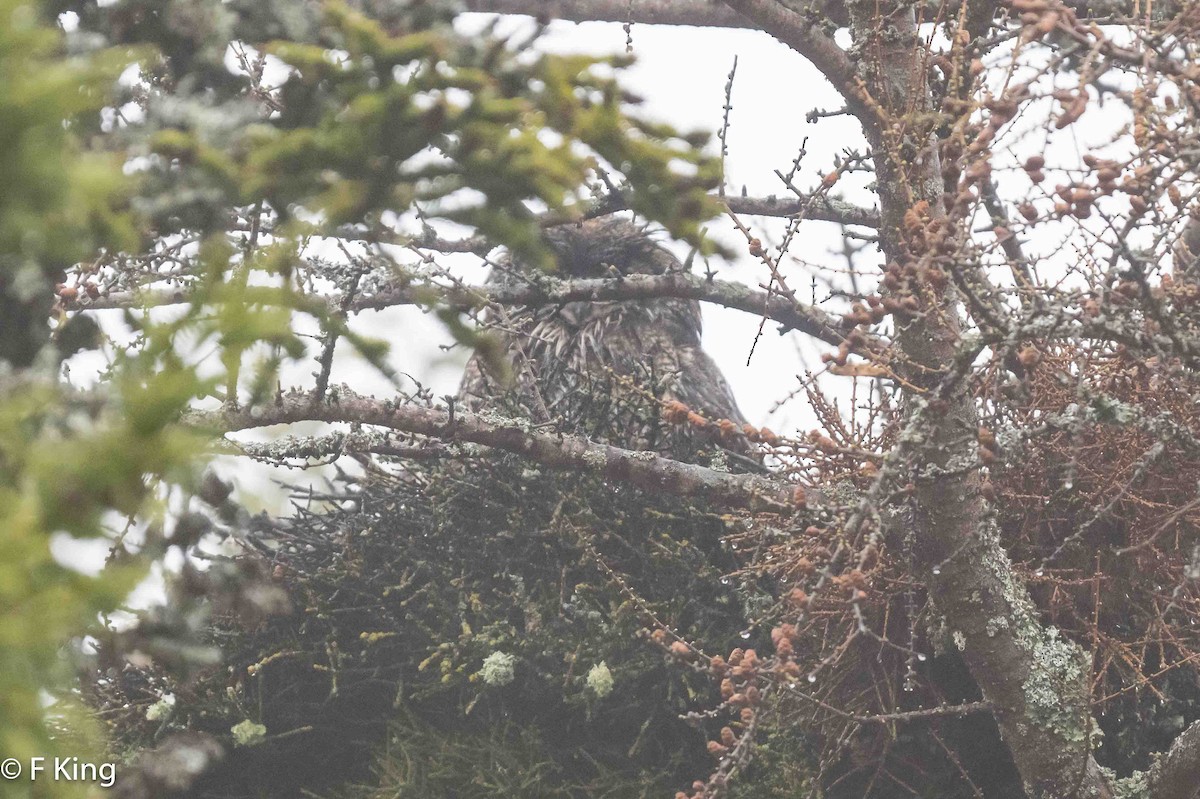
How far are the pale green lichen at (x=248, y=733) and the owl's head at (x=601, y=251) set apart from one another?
138 cm

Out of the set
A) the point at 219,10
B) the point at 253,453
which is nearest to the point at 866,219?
the point at 253,453

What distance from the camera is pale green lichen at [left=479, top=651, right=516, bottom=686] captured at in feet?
6.61

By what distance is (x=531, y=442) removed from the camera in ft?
6.75

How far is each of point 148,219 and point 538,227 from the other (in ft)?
1.08

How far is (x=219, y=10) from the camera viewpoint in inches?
38.1

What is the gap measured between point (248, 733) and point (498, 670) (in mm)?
479

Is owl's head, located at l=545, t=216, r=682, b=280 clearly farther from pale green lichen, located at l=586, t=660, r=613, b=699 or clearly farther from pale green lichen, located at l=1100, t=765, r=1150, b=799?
pale green lichen, located at l=1100, t=765, r=1150, b=799

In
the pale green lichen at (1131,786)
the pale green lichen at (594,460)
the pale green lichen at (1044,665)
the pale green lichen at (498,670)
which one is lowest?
the pale green lichen at (1131,786)

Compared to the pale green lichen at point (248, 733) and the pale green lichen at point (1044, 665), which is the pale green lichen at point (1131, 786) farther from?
the pale green lichen at point (248, 733)

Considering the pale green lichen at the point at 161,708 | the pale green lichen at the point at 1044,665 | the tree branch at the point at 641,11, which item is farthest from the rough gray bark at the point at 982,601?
the pale green lichen at the point at 161,708

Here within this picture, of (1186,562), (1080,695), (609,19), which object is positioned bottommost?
(1080,695)

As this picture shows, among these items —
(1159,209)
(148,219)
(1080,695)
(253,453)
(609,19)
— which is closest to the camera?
(148,219)

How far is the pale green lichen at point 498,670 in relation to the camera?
201 centimetres

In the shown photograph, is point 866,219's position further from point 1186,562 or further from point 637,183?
point 637,183
